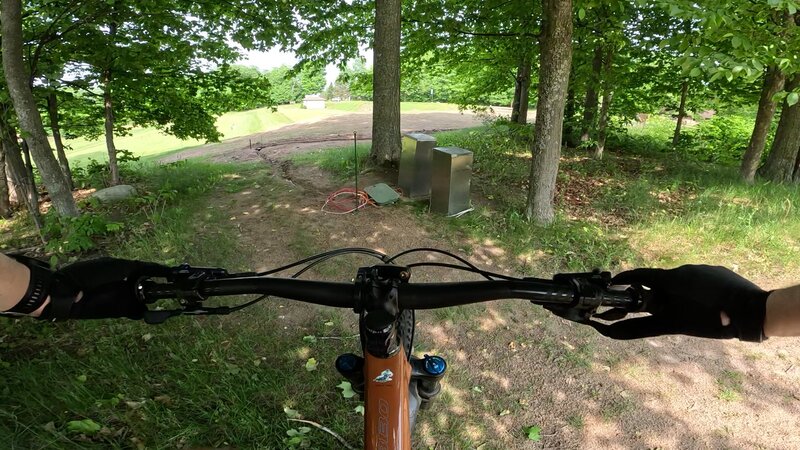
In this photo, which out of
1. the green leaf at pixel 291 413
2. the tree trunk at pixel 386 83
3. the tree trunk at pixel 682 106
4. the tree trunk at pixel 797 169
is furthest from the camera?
the tree trunk at pixel 682 106

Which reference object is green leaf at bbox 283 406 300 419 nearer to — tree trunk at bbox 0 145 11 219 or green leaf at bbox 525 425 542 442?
green leaf at bbox 525 425 542 442

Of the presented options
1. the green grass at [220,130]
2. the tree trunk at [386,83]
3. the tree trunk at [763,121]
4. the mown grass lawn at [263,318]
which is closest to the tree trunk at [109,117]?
the mown grass lawn at [263,318]

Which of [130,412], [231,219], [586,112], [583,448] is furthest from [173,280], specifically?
[586,112]

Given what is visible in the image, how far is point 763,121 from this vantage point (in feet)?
27.6

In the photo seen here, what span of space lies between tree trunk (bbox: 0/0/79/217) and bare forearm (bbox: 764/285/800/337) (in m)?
7.05

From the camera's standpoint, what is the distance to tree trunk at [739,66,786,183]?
26.2 feet

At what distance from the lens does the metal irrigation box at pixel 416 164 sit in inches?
281

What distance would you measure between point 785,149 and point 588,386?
9.30 meters

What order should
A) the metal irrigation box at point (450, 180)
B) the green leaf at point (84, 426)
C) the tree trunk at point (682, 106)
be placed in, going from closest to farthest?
the green leaf at point (84, 426), the metal irrigation box at point (450, 180), the tree trunk at point (682, 106)

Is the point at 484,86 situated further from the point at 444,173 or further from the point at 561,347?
the point at 561,347

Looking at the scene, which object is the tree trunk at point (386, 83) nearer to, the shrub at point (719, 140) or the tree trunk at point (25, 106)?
the tree trunk at point (25, 106)

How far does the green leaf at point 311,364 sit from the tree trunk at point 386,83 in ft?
17.2

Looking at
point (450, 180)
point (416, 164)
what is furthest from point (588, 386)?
point (416, 164)

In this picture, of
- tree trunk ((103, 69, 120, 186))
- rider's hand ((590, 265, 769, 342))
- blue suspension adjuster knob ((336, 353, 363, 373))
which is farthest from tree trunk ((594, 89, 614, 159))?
tree trunk ((103, 69, 120, 186))
